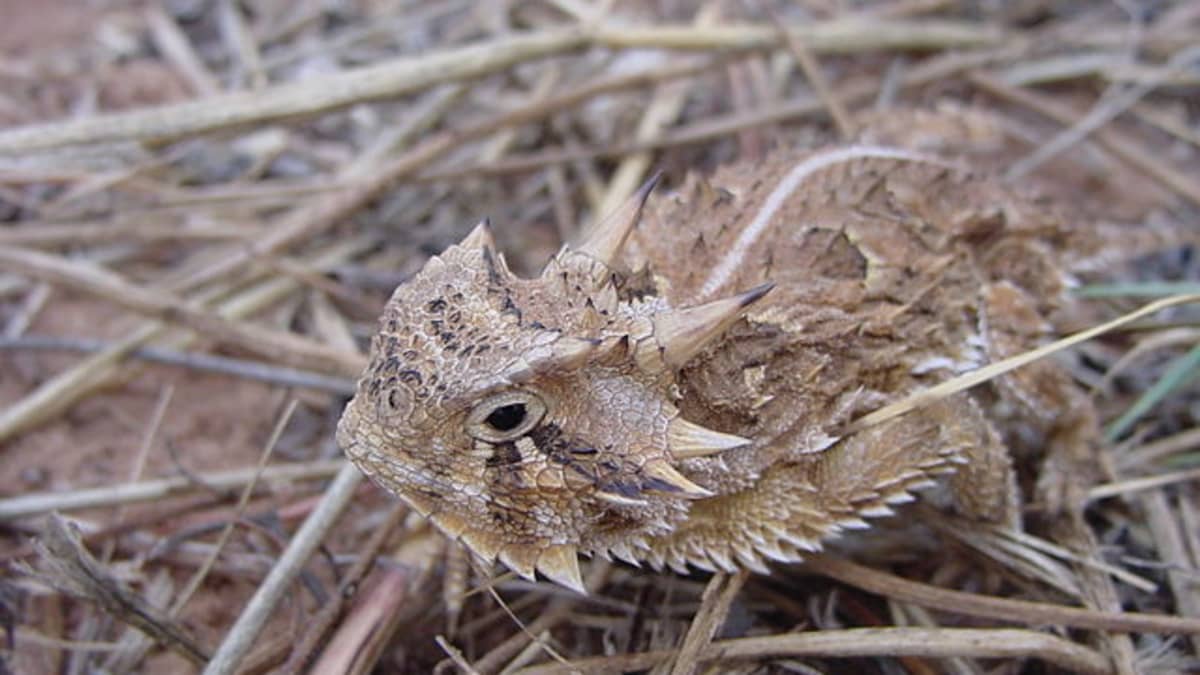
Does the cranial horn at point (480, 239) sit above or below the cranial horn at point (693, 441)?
above

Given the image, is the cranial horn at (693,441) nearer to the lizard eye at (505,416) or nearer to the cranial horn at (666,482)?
the cranial horn at (666,482)

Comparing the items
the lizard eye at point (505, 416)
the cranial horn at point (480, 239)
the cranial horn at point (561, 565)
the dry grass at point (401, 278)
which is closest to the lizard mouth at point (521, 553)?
the cranial horn at point (561, 565)

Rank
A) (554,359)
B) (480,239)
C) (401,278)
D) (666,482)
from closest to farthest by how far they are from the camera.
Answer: (554,359) < (666,482) < (480,239) < (401,278)

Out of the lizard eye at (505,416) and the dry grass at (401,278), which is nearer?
the lizard eye at (505,416)

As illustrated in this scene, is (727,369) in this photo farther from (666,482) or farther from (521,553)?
(521,553)

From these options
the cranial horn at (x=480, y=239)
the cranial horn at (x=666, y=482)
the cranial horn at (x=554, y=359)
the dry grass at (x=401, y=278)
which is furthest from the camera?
the dry grass at (x=401, y=278)

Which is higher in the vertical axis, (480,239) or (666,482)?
(480,239)

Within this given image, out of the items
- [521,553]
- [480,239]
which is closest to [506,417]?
[521,553]

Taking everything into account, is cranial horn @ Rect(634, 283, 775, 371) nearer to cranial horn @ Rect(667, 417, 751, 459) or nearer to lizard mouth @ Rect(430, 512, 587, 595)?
cranial horn @ Rect(667, 417, 751, 459)
